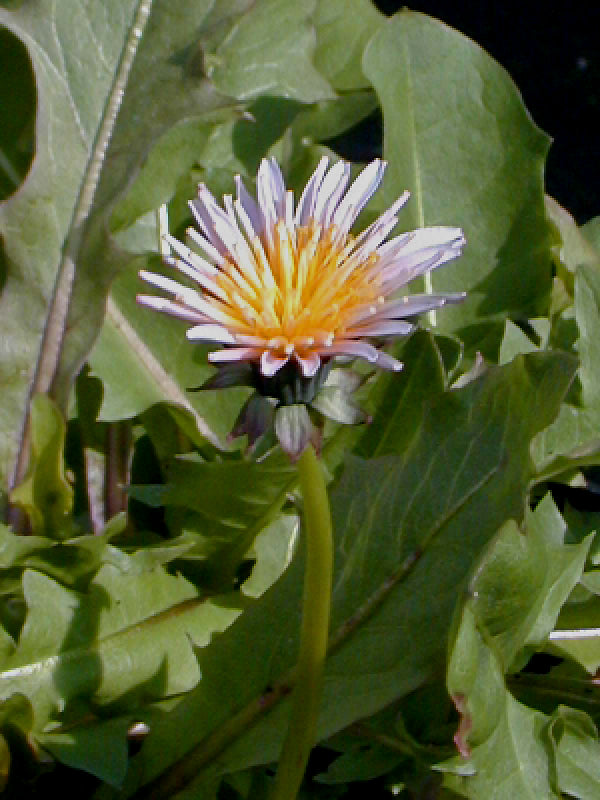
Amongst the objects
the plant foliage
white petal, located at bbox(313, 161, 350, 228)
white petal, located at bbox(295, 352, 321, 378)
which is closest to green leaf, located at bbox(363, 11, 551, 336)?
the plant foliage

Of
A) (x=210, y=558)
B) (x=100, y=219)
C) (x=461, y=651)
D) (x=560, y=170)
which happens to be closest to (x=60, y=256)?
(x=100, y=219)

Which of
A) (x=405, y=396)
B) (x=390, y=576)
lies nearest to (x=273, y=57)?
(x=405, y=396)

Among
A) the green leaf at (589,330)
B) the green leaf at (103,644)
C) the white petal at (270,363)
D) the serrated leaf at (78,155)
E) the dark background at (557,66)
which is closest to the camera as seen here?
the white petal at (270,363)

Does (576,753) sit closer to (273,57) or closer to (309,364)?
(309,364)

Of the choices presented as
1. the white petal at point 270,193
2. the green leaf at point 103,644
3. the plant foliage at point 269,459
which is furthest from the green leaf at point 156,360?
the white petal at point 270,193

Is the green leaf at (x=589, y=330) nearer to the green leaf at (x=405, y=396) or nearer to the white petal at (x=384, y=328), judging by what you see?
the green leaf at (x=405, y=396)
